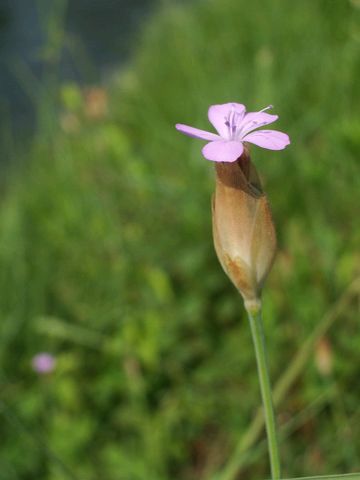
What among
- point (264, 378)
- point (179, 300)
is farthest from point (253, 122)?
point (179, 300)

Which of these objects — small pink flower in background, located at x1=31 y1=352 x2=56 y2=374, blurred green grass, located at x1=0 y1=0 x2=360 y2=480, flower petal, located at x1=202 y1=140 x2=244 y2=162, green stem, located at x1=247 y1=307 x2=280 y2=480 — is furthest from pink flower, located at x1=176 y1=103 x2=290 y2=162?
small pink flower in background, located at x1=31 y1=352 x2=56 y2=374

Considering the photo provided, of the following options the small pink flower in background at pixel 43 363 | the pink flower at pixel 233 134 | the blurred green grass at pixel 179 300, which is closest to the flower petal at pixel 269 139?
the pink flower at pixel 233 134

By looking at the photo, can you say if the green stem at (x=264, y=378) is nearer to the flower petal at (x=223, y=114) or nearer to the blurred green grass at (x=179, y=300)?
the flower petal at (x=223, y=114)

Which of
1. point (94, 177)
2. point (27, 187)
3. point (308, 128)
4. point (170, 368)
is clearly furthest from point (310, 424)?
point (27, 187)

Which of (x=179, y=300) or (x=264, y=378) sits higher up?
(x=179, y=300)

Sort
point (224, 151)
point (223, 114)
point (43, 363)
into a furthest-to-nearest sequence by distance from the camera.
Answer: point (43, 363)
point (223, 114)
point (224, 151)

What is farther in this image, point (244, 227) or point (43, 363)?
point (43, 363)

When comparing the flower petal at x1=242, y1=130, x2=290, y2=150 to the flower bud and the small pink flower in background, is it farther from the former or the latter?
the small pink flower in background

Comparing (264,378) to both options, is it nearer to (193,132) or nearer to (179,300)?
(193,132)
